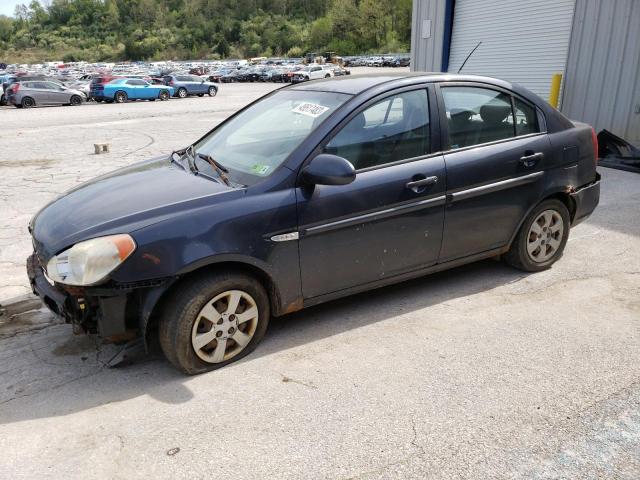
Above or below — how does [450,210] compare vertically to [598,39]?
below

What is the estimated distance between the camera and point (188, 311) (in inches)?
118

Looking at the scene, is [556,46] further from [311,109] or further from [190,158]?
[190,158]

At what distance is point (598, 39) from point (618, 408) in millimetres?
8928

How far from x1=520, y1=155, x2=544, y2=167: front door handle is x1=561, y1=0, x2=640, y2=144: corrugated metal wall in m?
6.53

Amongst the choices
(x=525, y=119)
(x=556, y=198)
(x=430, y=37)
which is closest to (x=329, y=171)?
(x=525, y=119)

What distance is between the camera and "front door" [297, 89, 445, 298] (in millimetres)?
3385

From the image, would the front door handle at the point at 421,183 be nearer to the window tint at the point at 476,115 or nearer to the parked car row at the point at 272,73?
the window tint at the point at 476,115

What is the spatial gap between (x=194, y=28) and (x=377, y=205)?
157398mm

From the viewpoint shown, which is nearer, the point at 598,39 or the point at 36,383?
the point at 36,383

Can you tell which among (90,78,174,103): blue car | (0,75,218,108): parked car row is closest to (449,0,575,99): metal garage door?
(90,78,174,103): blue car

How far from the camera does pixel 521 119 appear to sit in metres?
4.29

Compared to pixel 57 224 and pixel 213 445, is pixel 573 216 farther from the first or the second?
pixel 57 224

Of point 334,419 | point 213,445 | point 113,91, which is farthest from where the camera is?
point 113,91

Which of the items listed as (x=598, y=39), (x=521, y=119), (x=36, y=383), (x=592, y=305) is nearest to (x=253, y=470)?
(x=36, y=383)
